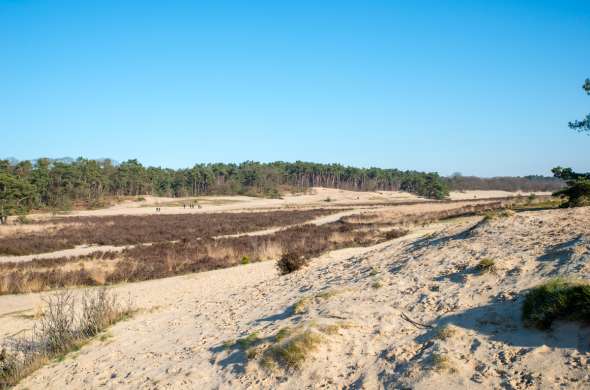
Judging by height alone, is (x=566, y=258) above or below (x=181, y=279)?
above

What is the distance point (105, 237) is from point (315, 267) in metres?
26.8

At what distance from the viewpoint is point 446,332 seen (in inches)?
245

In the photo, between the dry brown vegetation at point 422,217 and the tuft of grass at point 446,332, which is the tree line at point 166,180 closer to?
the dry brown vegetation at point 422,217

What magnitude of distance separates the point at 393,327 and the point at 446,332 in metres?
0.93

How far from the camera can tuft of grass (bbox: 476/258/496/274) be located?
8.12 m

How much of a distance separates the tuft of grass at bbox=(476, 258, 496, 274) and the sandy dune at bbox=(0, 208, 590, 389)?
12 cm

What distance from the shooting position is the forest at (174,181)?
234 feet

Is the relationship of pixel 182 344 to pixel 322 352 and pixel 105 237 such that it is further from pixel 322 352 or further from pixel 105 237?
pixel 105 237

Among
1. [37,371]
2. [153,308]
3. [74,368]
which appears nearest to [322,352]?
[74,368]

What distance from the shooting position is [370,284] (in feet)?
31.1

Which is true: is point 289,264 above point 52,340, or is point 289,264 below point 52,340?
above

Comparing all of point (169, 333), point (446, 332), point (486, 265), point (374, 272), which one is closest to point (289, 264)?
point (374, 272)

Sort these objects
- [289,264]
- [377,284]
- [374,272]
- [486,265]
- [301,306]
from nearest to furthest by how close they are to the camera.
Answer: [486,265] → [301,306] → [377,284] → [374,272] → [289,264]

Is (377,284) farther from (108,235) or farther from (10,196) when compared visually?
(10,196)
